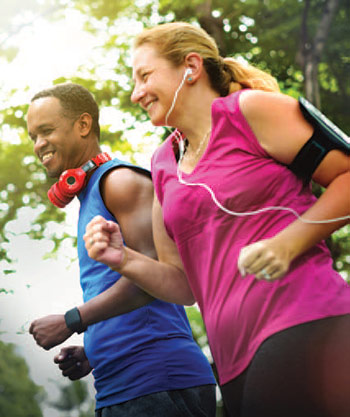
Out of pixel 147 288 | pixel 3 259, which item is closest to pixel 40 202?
pixel 3 259

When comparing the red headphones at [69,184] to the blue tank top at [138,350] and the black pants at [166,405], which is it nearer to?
the blue tank top at [138,350]

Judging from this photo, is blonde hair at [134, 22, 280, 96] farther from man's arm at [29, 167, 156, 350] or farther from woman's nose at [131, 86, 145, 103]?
man's arm at [29, 167, 156, 350]

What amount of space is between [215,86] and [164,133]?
388 cm

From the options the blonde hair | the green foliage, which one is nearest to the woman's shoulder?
the blonde hair

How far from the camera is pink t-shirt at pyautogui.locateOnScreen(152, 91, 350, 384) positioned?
109 centimetres

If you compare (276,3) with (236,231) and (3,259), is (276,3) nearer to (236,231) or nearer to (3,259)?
(3,259)

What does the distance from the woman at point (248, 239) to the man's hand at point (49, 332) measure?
1.16ft

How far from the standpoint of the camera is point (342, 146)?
113 cm

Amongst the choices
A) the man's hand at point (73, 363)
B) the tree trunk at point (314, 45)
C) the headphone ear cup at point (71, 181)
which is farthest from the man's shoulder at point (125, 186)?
the tree trunk at point (314, 45)

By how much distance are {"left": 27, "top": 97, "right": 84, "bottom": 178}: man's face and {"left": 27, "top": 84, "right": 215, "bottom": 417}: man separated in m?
0.11

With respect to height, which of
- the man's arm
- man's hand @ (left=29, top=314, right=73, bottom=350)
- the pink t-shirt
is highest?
the pink t-shirt

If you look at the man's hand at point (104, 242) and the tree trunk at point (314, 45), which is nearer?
the man's hand at point (104, 242)

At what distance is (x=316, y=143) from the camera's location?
1140 millimetres

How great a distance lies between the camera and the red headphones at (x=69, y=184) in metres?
1.78
